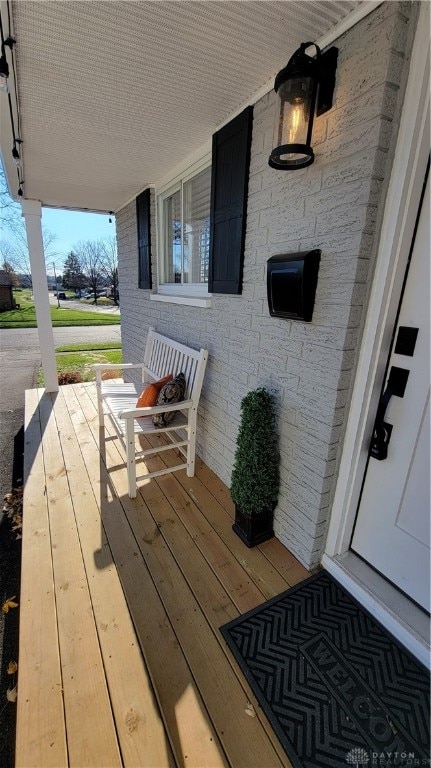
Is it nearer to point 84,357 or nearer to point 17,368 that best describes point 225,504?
point 17,368

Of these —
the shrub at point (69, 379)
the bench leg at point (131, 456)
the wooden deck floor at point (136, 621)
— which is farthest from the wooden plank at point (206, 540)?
the shrub at point (69, 379)

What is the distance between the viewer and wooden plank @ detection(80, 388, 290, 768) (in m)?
1.04

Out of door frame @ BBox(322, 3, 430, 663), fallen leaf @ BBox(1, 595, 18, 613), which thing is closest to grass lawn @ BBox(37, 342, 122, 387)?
fallen leaf @ BBox(1, 595, 18, 613)

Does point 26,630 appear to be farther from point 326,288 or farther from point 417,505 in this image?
point 326,288

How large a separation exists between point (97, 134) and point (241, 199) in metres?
1.20

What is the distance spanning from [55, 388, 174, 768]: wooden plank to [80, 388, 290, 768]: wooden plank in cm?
18

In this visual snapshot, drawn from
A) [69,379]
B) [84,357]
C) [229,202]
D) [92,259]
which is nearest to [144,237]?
[229,202]

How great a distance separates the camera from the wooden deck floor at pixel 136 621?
3.46ft

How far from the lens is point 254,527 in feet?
6.04

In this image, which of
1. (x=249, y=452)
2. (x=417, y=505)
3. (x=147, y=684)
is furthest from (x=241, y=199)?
(x=147, y=684)

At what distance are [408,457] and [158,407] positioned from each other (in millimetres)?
1511

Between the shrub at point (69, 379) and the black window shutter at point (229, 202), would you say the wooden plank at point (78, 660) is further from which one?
the shrub at point (69, 379)

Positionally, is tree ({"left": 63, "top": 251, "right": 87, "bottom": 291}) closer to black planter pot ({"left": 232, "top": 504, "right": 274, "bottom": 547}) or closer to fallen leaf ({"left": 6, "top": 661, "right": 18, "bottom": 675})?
black planter pot ({"left": 232, "top": 504, "right": 274, "bottom": 547})

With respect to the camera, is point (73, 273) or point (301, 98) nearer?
point (301, 98)
